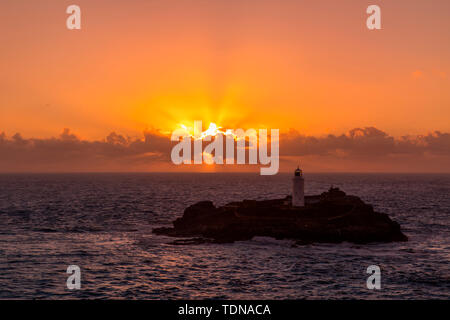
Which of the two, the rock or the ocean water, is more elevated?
the rock

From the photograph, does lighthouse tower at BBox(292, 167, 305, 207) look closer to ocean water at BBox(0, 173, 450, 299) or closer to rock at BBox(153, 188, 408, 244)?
rock at BBox(153, 188, 408, 244)

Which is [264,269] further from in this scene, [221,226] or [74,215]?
[74,215]

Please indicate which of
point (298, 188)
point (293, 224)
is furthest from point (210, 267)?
point (298, 188)

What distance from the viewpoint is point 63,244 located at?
51.9 m

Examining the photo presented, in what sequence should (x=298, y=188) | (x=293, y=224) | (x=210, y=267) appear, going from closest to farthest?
(x=210, y=267) < (x=293, y=224) < (x=298, y=188)

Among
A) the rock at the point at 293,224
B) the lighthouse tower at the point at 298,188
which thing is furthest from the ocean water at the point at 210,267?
the lighthouse tower at the point at 298,188

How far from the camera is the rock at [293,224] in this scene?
5222cm

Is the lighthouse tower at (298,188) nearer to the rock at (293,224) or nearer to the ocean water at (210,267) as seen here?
the rock at (293,224)

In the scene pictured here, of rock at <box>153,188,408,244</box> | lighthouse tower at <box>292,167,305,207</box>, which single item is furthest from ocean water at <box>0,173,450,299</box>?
lighthouse tower at <box>292,167,305,207</box>

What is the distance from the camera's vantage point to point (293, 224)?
2141 inches

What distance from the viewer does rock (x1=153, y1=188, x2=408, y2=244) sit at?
171ft

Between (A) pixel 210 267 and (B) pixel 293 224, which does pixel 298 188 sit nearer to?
(B) pixel 293 224

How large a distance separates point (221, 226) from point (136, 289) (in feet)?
76.2

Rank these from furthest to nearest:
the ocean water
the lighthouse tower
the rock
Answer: the lighthouse tower < the rock < the ocean water
